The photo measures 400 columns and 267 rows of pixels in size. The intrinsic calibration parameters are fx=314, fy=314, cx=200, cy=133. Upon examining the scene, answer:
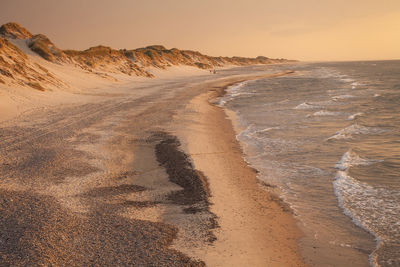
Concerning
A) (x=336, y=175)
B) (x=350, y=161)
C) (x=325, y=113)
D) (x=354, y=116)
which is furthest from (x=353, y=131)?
(x=336, y=175)

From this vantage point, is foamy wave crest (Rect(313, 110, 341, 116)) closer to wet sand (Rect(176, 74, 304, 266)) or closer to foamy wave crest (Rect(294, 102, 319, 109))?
foamy wave crest (Rect(294, 102, 319, 109))

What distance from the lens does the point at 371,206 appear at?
7.54 metres

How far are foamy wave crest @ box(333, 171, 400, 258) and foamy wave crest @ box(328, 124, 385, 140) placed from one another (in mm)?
4986

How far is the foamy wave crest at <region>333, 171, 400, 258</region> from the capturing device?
642cm

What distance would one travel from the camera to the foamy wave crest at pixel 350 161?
33.6 feet

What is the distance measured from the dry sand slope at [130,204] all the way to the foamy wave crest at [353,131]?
4920 mm

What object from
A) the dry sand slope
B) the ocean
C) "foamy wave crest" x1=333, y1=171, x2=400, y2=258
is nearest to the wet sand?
the dry sand slope

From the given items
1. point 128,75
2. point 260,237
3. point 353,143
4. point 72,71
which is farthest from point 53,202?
point 128,75

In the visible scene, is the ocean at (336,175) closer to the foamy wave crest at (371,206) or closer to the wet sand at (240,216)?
the foamy wave crest at (371,206)

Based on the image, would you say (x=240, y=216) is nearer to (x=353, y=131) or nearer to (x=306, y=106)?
(x=353, y=131)

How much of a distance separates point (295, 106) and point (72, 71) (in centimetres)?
2729

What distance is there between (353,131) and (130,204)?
11.9 m

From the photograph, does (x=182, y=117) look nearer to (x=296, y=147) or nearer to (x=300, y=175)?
(x=296, y=147)

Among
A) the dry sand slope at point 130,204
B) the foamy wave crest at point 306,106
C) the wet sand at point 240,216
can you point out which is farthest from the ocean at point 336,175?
the foamy wave crest at point 306,106
